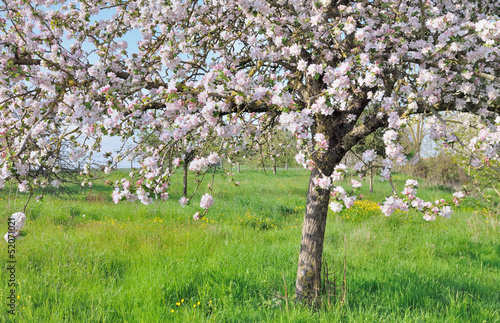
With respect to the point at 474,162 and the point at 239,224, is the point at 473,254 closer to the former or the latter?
the point at 474,162

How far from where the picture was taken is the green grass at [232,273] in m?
3.67

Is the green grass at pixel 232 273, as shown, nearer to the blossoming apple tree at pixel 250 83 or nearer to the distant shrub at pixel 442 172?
the blossoming apple tree at pixel 250 83

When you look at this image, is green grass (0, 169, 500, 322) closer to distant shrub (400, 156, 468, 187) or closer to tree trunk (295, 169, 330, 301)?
tree trunk (295, 169, 330, 301)

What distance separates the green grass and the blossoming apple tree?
0.94 meters

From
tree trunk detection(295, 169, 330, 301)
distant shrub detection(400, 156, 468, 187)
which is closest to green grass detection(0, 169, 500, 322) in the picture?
tree trunk detection(295, 169, 330, 301)

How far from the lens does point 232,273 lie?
4535 millimetres

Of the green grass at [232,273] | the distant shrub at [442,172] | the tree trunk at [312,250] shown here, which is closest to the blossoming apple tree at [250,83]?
the tree trunk at [312,250]

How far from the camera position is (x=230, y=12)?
4.40 m

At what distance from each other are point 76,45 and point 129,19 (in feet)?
2.90

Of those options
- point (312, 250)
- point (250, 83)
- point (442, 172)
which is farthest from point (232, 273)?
point (442, 172)

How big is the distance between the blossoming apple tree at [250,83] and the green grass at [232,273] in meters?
0.94

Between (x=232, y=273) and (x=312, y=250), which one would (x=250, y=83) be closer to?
(x=312, y=250)

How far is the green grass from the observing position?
12.1ft

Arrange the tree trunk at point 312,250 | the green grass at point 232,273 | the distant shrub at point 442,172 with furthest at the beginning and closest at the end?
the distant shrub at point 442,172 < the tree trunk at point 312,250 < the green grass at point 232,273
